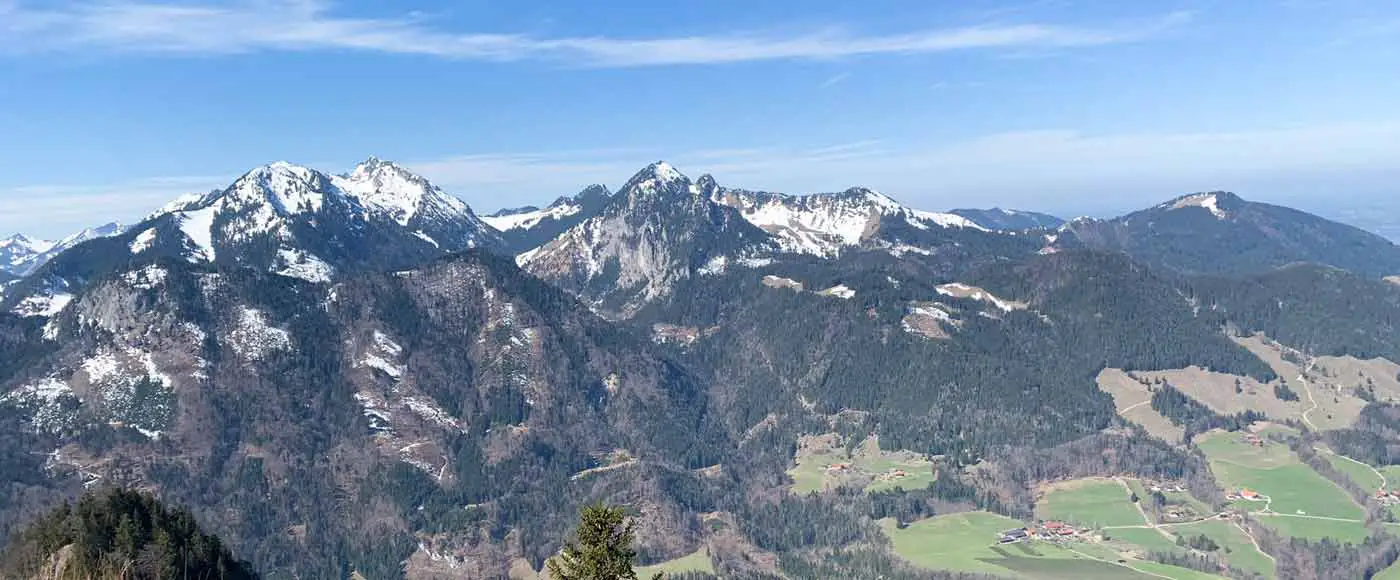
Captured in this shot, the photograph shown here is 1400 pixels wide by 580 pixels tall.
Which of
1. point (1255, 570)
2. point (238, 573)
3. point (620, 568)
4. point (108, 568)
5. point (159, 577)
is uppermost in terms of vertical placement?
point (108, 568)

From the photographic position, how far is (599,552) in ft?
206

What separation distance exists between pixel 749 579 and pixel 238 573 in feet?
317

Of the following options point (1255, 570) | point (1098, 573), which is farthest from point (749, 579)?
point (1255, 570)

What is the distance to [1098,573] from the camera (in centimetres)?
19350

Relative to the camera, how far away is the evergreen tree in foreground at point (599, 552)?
2463 inches

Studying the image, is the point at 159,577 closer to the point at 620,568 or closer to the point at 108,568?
the point at 108,568

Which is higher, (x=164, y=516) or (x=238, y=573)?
(x=164, y=516)

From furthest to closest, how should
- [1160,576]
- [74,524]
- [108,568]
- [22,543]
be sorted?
[1160,576] → [22,543] → [74,524] → [108,568]

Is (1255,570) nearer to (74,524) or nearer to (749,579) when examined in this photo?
(749,579)

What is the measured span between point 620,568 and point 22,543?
10073cm

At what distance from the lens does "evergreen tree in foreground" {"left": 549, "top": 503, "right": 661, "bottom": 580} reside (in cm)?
6256

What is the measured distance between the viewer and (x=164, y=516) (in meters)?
128

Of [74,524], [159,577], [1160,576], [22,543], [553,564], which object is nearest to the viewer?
[553,564]

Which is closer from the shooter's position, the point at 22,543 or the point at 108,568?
the point at 108,568
